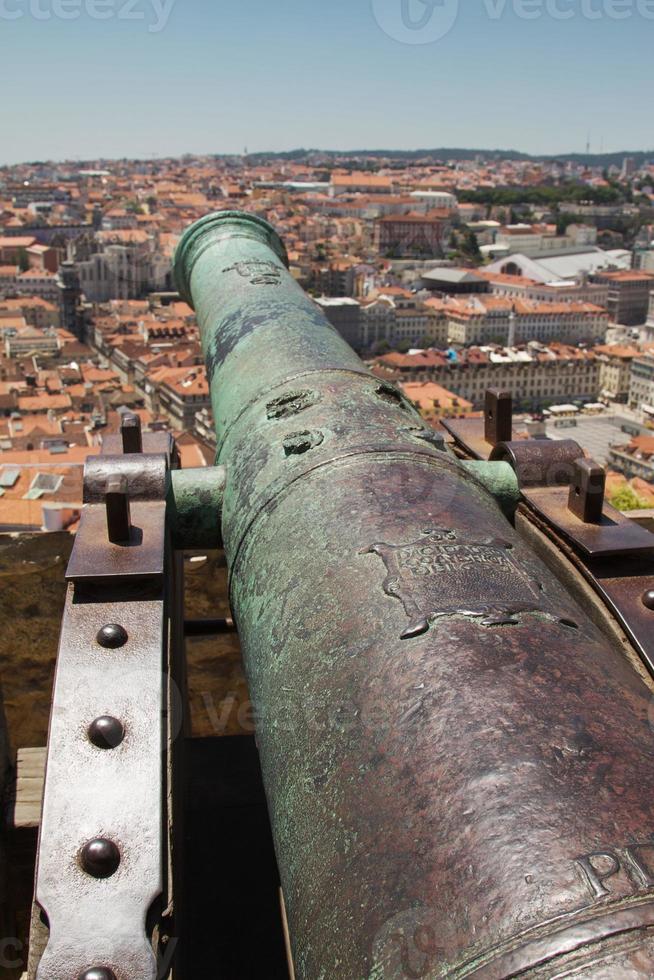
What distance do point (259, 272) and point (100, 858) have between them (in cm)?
133

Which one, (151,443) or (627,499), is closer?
(151,443)

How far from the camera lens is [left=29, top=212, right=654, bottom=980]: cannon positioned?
711 mm

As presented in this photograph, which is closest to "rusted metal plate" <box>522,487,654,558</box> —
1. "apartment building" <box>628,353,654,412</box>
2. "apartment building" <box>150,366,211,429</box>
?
"apartment building" <box>150,366,211,429</box>

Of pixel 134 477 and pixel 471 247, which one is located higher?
pixel 134 477

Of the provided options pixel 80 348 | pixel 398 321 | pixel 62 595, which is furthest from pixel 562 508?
pixel 398 321

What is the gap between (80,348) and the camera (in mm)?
32031

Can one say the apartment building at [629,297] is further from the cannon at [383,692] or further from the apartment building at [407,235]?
the cannon at [383,692]

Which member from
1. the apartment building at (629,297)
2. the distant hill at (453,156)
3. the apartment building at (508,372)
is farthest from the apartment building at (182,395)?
the distant hill at (453,156)

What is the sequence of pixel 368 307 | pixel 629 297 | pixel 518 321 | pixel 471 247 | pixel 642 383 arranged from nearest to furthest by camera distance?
1. pixel 642 383
2. pixel 368 307
3. pixel 518 321
4. pixel 629 297
5. pixel 471 247

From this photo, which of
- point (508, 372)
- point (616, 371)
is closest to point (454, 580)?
point (508, 372)

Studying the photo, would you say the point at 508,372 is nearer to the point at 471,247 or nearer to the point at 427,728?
the point at 471,247

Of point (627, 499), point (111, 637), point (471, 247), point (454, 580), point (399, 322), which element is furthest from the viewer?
point (471, 247)

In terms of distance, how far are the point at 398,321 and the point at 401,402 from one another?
36996mm

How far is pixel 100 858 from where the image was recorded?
1.03m
